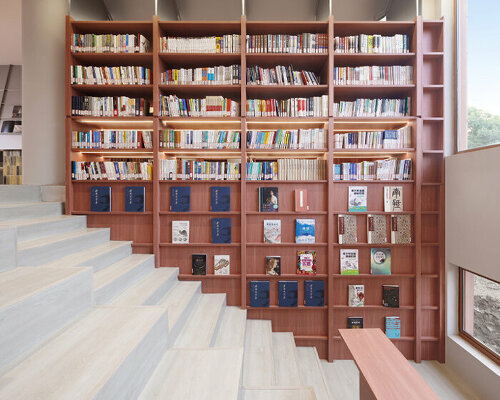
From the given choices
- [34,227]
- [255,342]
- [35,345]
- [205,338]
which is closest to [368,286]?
[255,342]

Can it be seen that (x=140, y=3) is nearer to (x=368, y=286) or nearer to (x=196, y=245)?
(x=196, y=245)

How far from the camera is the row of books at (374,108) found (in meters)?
3.43

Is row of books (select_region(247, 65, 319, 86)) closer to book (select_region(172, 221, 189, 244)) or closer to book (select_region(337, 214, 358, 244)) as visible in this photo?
book (select_region(337, 214, 358, 244))

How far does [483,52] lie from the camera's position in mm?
3016

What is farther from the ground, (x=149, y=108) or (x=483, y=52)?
(x=483, y=52)

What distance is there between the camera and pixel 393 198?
135 inches

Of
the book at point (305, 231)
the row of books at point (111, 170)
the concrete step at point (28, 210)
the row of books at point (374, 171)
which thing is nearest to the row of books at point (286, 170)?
the row of books at point (374, 171)

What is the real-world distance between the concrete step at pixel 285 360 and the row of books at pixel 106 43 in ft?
11.7

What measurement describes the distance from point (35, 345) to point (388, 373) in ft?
6.53

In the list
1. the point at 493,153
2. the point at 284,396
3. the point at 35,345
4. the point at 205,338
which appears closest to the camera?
the point at 35,345

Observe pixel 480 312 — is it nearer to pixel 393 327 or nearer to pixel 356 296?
pixel 393 327

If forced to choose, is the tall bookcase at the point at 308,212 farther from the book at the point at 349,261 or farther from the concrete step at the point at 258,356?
the concrete step at the point at 258,356

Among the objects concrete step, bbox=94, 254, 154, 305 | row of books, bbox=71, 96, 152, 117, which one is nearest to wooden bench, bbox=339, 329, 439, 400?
concrete step, bbox=94, 254, 154, 305

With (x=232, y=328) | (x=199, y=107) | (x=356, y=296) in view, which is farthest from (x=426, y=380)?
(x=199, y=107)
